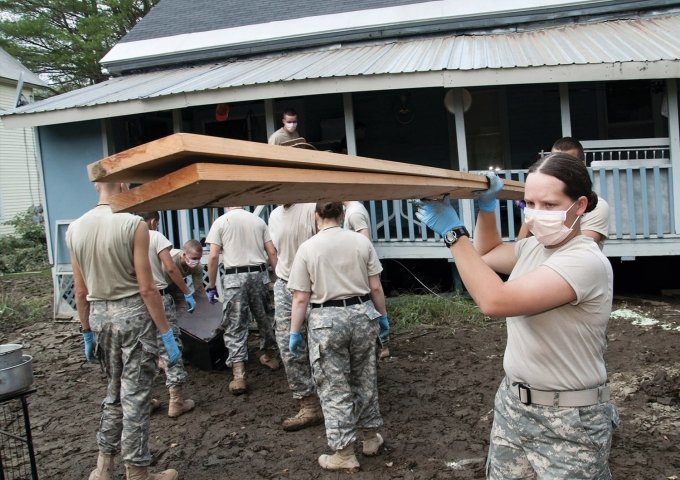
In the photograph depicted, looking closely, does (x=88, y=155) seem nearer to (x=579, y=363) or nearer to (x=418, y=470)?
(x=418, y=470)

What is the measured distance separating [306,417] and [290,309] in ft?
2.91

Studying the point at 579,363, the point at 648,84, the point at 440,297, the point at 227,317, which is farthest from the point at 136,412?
the point at 648,84

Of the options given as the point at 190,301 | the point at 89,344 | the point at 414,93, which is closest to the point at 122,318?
the point at 89,344

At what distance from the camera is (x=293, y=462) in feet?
13.5

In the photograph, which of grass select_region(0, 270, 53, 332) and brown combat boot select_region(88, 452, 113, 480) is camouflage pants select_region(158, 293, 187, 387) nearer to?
brown combat boot select_region(88, 452, 113, 480)

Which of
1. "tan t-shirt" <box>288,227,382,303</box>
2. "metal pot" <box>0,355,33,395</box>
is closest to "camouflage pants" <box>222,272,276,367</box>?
"tan t-shirt" <box>288,227,382,303</box>

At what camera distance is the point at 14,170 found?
2020cm

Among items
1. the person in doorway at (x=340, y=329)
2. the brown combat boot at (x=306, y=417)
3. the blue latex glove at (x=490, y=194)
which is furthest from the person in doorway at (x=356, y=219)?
the blue latex glove at (x=490, y=194)

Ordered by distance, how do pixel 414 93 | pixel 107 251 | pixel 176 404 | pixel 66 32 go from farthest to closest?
pixel 66 32, pixel 414 93, pixel 176 404, pixel 107 251

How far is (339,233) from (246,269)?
2.04 m

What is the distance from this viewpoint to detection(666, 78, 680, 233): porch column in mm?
7531

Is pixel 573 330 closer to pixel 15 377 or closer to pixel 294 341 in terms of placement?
pixel 294 341

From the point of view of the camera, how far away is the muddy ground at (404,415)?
13.1 feet

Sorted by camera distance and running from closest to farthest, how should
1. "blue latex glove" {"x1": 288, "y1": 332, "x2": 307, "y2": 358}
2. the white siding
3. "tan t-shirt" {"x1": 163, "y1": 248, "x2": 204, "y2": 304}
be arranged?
"blue latex glove" {"x1": 288, "y1": 332, "x2": 307, "y2": 358} < "tan t-shirt" {"x1": 163, "y1": 248, "x2": 204, "y2": 304} < the white siding
